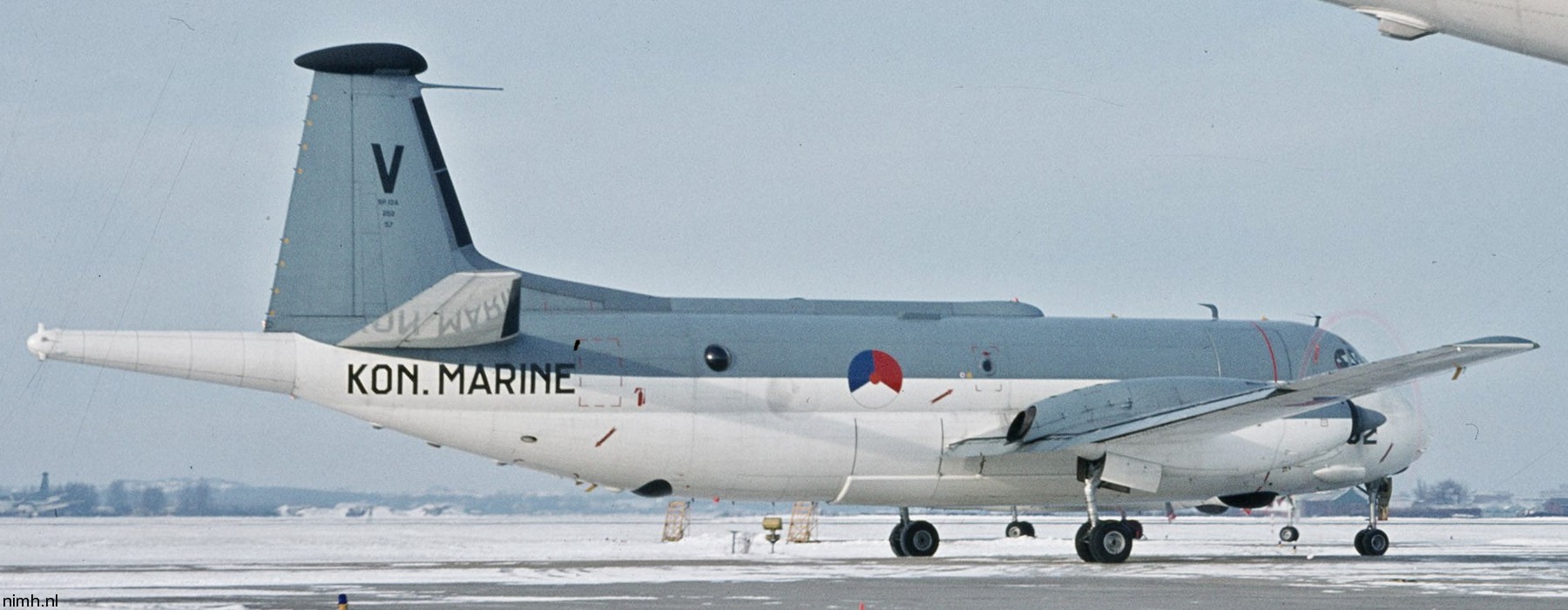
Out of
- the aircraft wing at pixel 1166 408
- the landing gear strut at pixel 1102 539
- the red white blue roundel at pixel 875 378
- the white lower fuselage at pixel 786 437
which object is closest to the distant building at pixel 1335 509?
the white lower fuselage at pixel 786 437

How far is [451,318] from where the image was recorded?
22875 millimetres

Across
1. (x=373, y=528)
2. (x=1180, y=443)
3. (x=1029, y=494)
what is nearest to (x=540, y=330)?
(x=1029, y=494)

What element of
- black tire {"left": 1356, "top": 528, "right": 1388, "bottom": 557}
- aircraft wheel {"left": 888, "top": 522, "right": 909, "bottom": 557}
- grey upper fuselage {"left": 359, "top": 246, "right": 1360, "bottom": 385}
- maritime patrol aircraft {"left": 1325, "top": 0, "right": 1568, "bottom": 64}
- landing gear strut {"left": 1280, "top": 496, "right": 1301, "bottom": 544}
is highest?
maritime patrol aircraft {"left": 1325, "top": 0, "right": 1568, "bottom": 64}

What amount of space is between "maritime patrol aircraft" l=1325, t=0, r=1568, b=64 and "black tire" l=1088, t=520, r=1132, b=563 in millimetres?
13463

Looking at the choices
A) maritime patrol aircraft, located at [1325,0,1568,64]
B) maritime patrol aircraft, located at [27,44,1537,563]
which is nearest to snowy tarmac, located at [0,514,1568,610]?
maritime patrol aircraft, located at [27,44,1537,563]

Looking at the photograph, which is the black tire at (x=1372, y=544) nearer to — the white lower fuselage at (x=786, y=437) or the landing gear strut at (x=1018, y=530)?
the white lower fuselage at (x=786, y=437)

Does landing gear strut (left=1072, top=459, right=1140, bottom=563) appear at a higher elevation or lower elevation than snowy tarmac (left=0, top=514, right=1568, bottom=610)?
higher

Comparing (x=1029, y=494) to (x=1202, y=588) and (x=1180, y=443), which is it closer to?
(x=1180, y=443)

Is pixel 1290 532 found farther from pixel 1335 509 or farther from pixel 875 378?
pixel 1335 509

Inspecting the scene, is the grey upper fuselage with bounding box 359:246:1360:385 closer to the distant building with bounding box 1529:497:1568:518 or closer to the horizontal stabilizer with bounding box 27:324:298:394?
the horizontal stabilizer with bounding box 27:324:298:394

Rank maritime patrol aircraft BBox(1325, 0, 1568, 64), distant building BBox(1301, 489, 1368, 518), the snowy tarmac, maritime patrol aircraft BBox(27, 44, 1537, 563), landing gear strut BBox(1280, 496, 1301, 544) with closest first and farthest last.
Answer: maritime patrol aircraft BBox(1325, 0, 1568, 64) → the snowy tarmac → maritime patrol aircraft BBox(27, 44, 1537, 563) → landing gear strut BBox(1280, 496, 1301, 544) → distant building BBox(1301, 489, 1368, 518)

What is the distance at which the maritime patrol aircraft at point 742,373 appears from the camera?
23.2 m

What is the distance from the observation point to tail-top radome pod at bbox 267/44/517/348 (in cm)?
2323

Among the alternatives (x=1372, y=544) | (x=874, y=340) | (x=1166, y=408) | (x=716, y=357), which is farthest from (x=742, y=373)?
(x=1372, y=544)
